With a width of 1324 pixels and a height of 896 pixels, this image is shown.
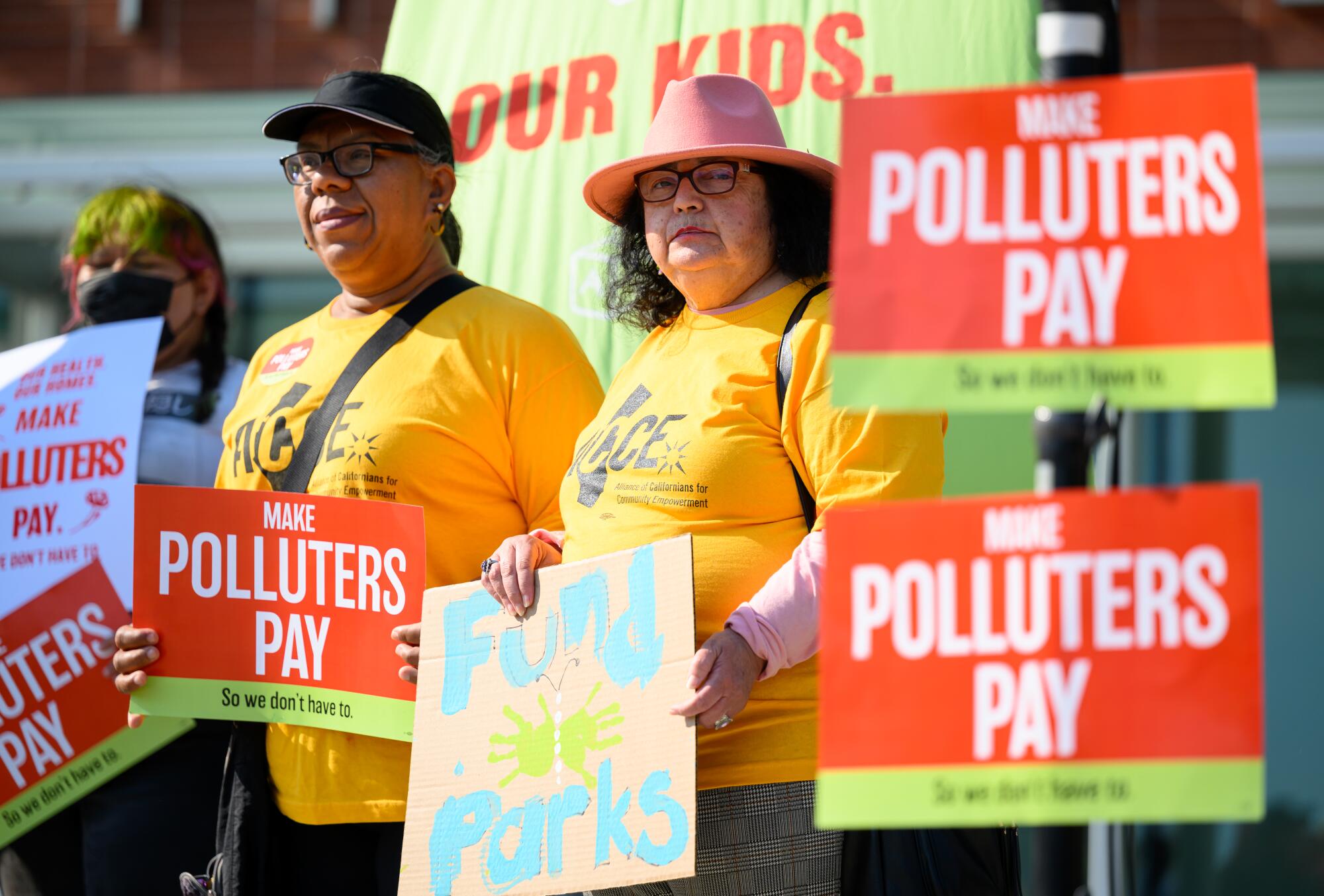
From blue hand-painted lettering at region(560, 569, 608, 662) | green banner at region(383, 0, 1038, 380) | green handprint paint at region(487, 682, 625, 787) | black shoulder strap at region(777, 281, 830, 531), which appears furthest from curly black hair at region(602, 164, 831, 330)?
green handprint paint at region(487, 682, 625, 787)

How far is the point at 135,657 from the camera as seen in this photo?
8.81 ft

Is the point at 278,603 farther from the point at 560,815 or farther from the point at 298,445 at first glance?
the point at 560,815

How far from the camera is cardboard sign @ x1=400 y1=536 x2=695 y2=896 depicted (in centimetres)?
209

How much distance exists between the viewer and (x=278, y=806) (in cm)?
264

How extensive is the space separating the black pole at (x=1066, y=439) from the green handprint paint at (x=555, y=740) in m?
0.70

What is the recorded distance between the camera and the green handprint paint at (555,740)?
2180mm

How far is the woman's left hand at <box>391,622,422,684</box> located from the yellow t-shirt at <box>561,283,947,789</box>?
314 mm

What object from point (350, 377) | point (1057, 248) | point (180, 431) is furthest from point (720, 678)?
point (180, 431)

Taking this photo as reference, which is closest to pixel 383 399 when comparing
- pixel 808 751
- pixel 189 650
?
pixel 189 650

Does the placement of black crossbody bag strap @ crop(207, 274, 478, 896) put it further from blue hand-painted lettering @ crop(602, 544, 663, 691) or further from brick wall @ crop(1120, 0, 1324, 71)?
brick wall @ crop(1120, 0, 1324, 71)

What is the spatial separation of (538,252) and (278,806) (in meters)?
1.47

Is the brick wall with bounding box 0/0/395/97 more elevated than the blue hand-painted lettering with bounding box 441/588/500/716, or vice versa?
the brick wall with bounding box 0/0/395/97

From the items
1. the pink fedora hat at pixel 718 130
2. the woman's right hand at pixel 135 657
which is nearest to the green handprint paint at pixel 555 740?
the woman's right hand at pixel 135 657

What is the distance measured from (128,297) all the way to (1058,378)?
237cm
